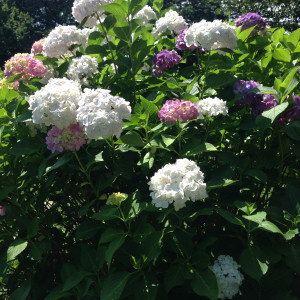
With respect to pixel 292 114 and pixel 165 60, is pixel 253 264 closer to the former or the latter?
pixel 292 114

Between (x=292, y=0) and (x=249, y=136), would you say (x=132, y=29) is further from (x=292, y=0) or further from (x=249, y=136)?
(x=292, y=0)

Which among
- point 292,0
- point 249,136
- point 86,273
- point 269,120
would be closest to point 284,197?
point 269,120

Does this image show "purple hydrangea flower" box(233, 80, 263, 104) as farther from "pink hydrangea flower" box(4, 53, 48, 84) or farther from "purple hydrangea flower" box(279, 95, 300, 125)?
"pink hydrangea flower" box(4, 53, 48, 84)

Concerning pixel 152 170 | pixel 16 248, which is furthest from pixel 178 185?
pixel 16 248

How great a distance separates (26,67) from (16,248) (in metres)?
1.28

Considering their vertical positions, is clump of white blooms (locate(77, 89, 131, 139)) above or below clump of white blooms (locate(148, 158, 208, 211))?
above

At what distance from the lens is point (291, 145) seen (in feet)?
7.58

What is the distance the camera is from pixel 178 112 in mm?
1917

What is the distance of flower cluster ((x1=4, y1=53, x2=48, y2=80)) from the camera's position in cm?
265

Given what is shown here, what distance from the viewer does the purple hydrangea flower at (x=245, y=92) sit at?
2.16m

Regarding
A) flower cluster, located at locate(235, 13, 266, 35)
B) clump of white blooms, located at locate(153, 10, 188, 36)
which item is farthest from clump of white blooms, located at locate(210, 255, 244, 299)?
clump of white blooms, located at locate(153, 10, 188, 36)

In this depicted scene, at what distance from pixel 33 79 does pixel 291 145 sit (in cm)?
177

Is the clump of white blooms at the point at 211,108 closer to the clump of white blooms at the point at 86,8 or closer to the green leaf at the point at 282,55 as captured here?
the green leaf at the point at 282,55

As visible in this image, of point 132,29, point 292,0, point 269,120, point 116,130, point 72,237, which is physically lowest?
point 292,0
